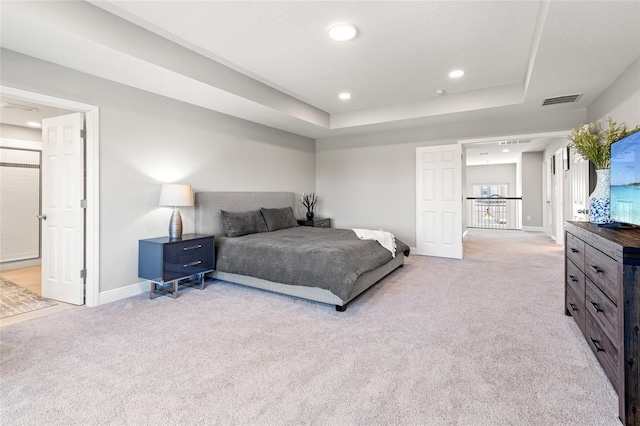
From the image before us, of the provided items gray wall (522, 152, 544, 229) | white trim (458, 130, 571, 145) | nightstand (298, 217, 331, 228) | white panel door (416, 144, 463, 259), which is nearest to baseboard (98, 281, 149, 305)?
nightstand (298, 217, 331, 228)

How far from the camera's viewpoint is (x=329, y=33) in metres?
2.94

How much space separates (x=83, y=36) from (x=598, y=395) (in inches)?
168

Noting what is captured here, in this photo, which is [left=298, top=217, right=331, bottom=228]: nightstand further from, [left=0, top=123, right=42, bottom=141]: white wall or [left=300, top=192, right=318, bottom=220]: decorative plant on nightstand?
[left=0, top=123, right=42, bottom=141]: white wall

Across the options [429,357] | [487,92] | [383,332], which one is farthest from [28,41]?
[487,92]

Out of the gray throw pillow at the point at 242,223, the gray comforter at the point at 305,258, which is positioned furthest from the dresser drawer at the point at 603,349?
the gray throw pillow at the point at 242,223

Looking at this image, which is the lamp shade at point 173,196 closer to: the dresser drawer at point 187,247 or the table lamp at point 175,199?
the table lamp at point 175,199

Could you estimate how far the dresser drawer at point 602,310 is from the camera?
1686 millimetres

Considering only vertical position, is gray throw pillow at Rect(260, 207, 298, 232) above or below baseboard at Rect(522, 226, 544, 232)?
above

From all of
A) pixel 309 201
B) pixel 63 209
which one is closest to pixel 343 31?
pixel 63 209

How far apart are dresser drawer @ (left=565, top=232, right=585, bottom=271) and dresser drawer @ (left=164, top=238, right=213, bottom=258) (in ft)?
12.1

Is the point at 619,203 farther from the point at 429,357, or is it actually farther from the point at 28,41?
the point at 28,41

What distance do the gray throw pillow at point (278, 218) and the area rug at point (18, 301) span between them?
2739 mm

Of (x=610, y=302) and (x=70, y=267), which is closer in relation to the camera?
(x=610, y=302)

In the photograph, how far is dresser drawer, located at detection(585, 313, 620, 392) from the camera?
1682 millimetres
